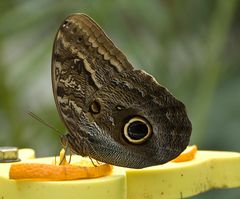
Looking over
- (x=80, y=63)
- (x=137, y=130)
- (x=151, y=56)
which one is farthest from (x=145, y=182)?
(x=151, y=56)

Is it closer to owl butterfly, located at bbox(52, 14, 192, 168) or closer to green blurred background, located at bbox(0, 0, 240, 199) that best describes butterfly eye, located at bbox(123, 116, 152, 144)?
owl butterfly, located at bbox(52, 14, 192, 168)

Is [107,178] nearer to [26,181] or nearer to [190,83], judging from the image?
[26,181]

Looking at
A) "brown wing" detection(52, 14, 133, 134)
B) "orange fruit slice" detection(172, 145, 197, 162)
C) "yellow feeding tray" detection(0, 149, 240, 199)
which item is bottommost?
"yellow feeding tray" detection(0, 149, 240, 199)

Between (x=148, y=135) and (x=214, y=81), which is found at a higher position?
(x=214, y=81)

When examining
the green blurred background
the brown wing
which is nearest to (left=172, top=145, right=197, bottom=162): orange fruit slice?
the brown wing

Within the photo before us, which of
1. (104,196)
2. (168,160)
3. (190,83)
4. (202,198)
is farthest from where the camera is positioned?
(190,83)

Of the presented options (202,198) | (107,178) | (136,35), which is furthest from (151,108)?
(136,35)
